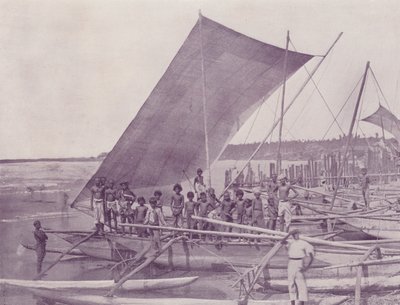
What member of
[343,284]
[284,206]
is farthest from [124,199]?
[343,284]

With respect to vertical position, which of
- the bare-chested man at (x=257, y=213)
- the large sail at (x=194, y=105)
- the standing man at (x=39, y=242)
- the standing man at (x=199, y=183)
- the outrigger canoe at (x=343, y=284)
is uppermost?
the large sail at (x=194, y=105)

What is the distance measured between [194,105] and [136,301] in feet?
13.6

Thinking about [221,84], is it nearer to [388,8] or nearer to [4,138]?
[388,8]

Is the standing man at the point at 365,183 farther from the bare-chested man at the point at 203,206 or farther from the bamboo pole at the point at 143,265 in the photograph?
the bamboo pole at the point at 143,265

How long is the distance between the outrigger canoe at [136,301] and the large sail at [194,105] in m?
2.48

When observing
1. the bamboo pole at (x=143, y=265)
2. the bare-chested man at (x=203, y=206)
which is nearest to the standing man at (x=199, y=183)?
the bare-chested man at (x=203, y=206)

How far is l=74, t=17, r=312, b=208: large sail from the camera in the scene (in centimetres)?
909

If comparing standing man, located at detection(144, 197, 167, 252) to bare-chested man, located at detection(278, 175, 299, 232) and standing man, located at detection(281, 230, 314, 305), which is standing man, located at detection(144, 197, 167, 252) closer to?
bare-chested man, located at detection(278, 175, 299, 232)

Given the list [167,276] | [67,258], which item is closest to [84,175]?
[67,258]

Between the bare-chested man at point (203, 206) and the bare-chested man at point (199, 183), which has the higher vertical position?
the bare-chested man at point (199, 183)

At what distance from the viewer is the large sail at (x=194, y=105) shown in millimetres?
9094

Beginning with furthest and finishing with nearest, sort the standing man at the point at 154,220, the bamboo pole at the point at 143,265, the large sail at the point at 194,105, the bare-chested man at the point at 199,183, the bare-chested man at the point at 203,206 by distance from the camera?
the bare-chested man at the point at 199,183, the large sail at the point at 194,105, the bare-chested man at the point at 203,206, the standing man at the point at 154,220, the bamboo pole at the point at 143,265

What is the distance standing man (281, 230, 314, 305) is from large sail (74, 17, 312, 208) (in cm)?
418

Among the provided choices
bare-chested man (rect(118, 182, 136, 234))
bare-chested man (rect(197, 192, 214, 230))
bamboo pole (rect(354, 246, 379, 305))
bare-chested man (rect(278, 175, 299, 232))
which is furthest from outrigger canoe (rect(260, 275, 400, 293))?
bare-chested man (rect(118, 182, 136, 234))
